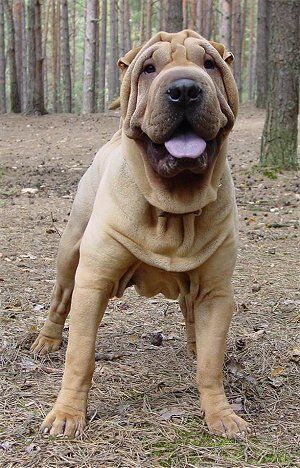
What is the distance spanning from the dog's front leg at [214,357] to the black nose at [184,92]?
960 millimetres

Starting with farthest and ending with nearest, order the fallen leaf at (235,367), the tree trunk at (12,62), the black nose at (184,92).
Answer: the tree trunk at (12,62), the fallen leaf at (235,367), the black nose at (184,92)

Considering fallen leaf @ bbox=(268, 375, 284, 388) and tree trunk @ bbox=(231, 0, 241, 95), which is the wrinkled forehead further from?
tree trunk @ bbox=(231, 0, 241, 95)

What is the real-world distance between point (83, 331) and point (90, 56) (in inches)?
738

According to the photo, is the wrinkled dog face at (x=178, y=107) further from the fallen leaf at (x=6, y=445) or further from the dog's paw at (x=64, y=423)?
the fallen leaf at (x=6, y=445)

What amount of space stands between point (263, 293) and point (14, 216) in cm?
369

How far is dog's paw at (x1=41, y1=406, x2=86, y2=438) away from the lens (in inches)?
123

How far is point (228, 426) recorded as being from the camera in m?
3.22

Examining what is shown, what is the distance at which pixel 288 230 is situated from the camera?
7664 mm

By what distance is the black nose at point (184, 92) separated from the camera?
2.67 metres

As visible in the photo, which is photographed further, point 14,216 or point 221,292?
point 14,216

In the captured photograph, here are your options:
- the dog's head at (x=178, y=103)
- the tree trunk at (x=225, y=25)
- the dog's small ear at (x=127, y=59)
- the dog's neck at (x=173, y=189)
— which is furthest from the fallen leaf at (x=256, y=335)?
the tree trunk at (x=225, y=25)

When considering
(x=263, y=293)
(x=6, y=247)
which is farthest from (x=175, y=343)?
(x=6, y=247)

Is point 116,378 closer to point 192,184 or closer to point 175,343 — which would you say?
point 175,343

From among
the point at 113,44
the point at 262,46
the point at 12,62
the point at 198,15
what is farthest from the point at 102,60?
the point at 262,46
